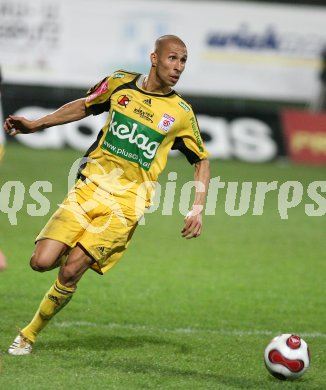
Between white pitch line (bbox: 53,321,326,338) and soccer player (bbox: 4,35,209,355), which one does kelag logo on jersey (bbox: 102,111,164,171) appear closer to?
soccer player (bbox: 4,35,209,355)

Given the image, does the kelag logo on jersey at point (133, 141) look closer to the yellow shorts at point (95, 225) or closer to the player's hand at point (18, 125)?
the yellow shorts at point (95, 225)

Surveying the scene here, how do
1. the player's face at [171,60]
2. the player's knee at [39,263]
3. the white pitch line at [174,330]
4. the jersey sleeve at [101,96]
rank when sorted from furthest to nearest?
the white pitch line at [174,330]
the jersey sleeve at [101,96]
the player's face at [171,60]
the player's knee at [39,263]

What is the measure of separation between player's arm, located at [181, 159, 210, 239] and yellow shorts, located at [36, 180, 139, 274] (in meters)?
0.44

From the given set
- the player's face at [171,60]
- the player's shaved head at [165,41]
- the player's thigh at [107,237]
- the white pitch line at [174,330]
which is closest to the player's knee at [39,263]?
the player's thigh at [107,237]

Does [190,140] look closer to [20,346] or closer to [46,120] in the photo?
[46,120]

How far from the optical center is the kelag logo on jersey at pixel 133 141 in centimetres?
734

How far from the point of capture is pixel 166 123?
7.42 metres

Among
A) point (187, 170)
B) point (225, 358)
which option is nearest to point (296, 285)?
point (225, 358)

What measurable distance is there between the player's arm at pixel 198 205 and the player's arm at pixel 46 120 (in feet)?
3.36

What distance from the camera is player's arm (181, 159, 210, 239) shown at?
23.5ft

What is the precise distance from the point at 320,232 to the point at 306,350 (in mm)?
7801

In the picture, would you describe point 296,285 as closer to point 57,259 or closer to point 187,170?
point 57,259

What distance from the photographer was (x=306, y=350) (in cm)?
665

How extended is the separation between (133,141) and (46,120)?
0.74 meters
